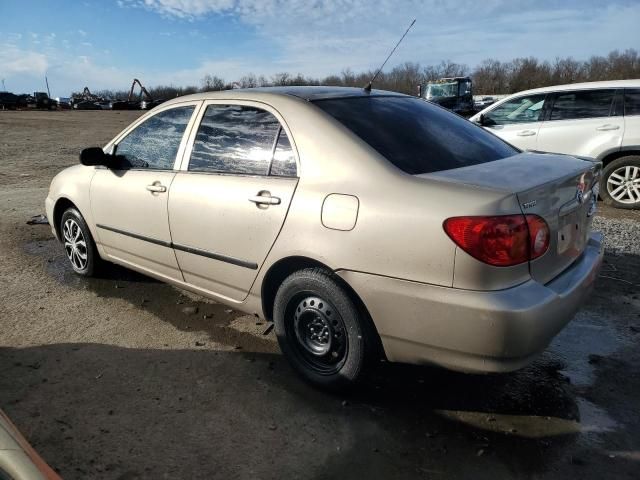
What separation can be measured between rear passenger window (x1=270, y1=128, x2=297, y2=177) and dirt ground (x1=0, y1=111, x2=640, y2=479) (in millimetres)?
1242

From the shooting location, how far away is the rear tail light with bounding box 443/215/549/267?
2.29m

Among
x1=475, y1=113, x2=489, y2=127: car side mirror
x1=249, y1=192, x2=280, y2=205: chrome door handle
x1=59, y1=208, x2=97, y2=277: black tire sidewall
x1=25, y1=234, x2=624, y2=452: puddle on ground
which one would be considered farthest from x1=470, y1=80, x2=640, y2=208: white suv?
x1=59, y1=208, x2=97, y2=277: black tire sidewall

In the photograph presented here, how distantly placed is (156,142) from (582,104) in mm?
6367

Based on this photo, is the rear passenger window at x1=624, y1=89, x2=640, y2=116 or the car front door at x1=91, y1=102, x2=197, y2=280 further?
the rear passenger window at x1=624, y1=89, x2=640, y2=116

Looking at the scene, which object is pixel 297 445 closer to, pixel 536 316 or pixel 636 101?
pixel 536 316

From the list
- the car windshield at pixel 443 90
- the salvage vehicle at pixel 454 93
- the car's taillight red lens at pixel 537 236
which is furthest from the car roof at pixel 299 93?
the car windshield at pixel 443 90

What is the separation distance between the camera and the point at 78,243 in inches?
190

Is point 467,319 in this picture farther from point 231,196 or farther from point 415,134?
point 231,196

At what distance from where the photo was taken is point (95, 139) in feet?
64.7

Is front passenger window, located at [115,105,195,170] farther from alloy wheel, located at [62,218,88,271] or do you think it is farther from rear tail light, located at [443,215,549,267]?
rear tail light, located at [443,215,549,267]

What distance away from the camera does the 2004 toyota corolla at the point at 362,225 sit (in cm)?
234

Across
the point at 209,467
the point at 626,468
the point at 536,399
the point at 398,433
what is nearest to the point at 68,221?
the point at 209,467

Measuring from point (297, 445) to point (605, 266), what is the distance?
12.3 ft

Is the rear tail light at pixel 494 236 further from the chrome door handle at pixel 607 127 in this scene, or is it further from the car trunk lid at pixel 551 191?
the chrome door handle at pixel 607 127
